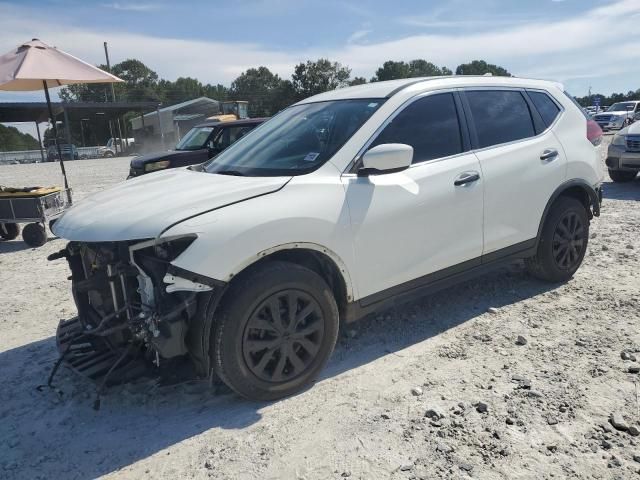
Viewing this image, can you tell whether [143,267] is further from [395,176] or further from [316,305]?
[395,176]

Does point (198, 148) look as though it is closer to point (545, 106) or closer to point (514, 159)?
point (545, 106)

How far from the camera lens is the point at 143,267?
9.00 feet

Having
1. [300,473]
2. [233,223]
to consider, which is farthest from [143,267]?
[300,473]

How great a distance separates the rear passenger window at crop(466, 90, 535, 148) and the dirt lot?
1456mm

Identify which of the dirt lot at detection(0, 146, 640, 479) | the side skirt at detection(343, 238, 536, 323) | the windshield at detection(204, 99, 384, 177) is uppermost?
the windshield at detection(204, 99, 384, 177)

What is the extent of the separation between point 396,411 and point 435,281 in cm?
111

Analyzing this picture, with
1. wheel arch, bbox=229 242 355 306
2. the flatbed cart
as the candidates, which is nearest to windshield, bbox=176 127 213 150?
the flatbed cart

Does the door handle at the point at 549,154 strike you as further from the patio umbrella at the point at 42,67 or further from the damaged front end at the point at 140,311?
the patio umbrella at the point at 42,67

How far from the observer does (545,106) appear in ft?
14.7

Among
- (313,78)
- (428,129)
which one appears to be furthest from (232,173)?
(313,78)

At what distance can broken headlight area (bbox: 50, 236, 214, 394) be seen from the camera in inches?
106

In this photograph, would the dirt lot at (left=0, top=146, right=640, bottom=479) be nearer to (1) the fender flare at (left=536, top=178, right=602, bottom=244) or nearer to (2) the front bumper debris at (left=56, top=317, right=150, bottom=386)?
(2) the front bumper debris at (left=56, top=317, right=150, bottom=386)

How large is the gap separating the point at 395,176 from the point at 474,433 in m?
1.65

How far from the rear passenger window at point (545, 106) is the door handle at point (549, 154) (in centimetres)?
26
